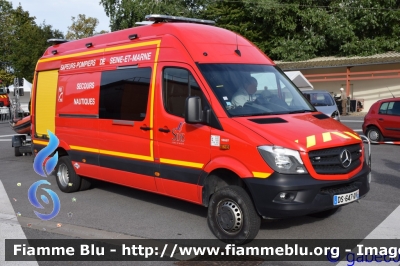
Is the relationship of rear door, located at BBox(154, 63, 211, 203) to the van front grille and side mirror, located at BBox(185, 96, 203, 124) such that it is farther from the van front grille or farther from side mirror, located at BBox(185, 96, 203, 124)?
the van front grille

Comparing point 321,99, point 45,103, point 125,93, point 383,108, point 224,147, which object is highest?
point 125,93

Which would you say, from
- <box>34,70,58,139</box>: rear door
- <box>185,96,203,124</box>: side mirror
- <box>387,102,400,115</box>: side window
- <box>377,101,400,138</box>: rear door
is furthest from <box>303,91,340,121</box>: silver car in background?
<box>185,96,203,124</box>: side mirror

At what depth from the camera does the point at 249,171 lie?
19.9 feet

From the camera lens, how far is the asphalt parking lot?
684cm

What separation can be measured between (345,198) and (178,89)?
259cm

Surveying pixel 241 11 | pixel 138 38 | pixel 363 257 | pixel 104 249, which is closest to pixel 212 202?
pixel 104 249

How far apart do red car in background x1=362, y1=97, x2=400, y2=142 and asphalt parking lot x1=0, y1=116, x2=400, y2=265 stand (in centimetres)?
646

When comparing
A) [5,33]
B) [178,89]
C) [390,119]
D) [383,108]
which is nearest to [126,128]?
[178,89]

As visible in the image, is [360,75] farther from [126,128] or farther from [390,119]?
[126,128]

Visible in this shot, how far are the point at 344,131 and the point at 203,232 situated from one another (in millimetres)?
2240

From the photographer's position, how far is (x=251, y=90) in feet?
22.8

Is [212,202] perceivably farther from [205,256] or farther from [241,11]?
[241,11]

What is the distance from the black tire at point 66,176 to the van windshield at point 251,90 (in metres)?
3.90

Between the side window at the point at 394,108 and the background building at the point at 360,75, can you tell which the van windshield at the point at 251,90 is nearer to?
the side window at the point at 394,108
